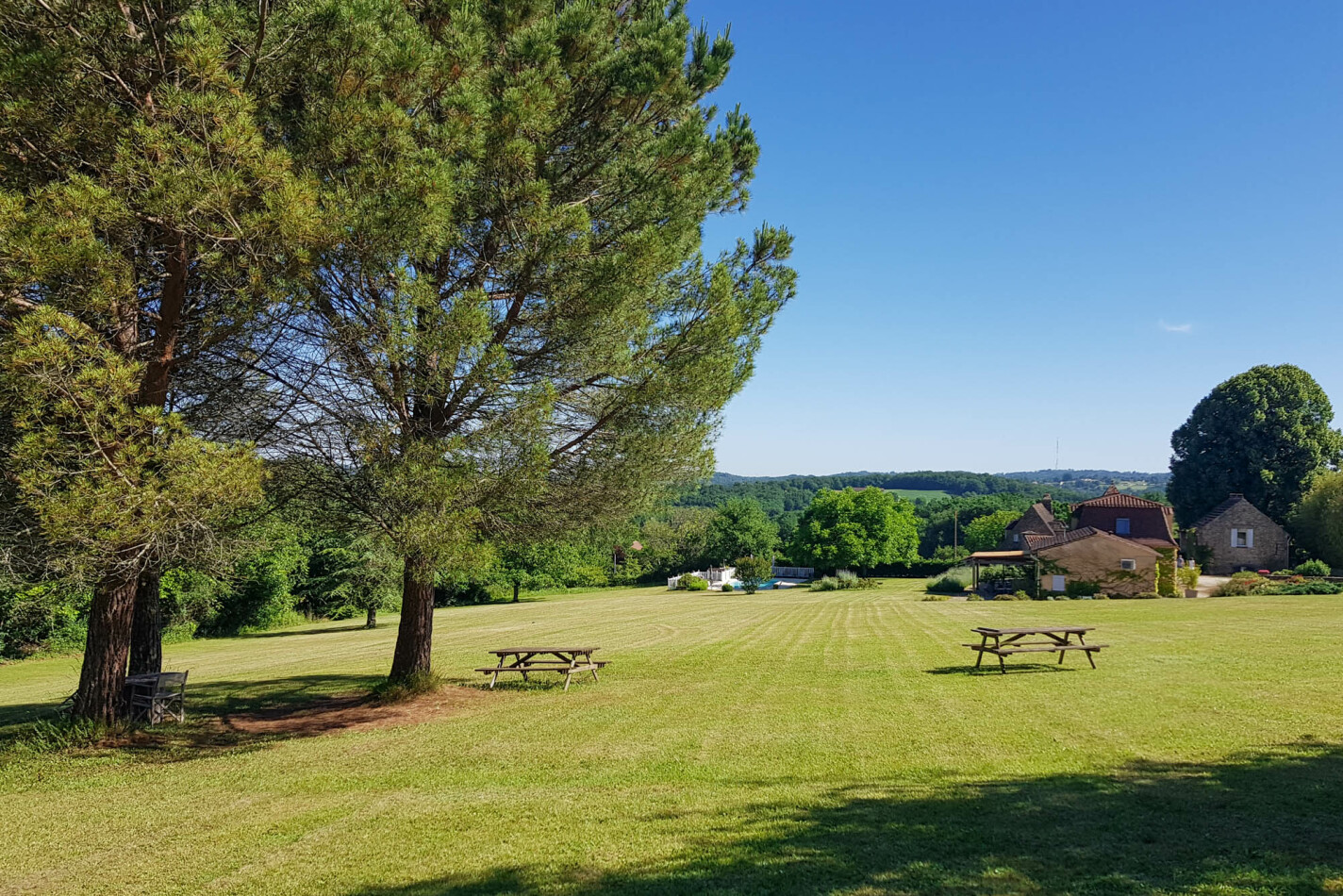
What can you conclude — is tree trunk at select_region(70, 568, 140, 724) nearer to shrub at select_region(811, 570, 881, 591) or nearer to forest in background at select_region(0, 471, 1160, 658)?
forest in background at select_region(0, 471, 1160, 658)

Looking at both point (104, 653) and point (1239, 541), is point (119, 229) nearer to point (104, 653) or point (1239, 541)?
point (104, 653)

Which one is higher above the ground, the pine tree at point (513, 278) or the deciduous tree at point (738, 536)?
the pine tree at point (513, 278)

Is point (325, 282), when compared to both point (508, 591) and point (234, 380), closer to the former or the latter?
point (234, 380)

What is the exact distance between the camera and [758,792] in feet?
23.4

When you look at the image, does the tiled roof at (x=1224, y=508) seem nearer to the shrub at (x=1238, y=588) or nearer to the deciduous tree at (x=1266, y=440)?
the deciduous tree at (x=1266, y=440)

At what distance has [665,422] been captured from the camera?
41.0 ft

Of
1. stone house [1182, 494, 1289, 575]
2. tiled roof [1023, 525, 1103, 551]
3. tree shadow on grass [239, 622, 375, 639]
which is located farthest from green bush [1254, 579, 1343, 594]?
tree shadow on grass [239, 622, 375, 639]

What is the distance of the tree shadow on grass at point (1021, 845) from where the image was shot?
4895mm

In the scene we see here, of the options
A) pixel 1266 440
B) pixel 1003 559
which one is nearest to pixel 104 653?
pixel 1003 559

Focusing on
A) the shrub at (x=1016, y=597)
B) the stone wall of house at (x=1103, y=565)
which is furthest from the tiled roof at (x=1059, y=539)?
the shrub at (x=1016, y=597)

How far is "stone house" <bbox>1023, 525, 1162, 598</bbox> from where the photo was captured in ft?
116

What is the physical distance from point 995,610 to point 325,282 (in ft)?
92.8

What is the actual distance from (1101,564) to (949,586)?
451 inches

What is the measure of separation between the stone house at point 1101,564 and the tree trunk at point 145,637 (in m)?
37.1
